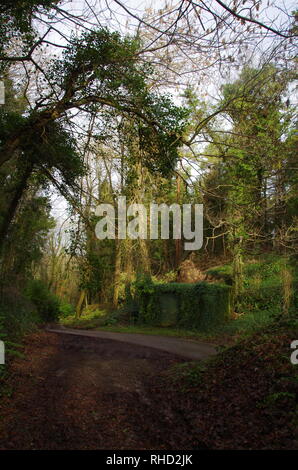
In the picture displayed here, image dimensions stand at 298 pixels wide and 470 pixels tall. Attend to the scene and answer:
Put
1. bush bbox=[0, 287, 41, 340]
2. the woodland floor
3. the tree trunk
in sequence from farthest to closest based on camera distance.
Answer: the tree trunk → bush bbox=[0, 287, 41, 340] → the woodland floor

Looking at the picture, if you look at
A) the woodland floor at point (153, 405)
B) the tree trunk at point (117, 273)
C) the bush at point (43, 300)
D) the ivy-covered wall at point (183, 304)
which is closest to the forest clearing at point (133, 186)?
the woodland floor at point (153, 405)

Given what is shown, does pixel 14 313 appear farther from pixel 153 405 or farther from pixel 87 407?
pixel 153 405

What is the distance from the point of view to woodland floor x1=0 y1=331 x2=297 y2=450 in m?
4.58

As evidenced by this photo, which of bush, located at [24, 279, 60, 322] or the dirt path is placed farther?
bush, located at [24, 279, 60, 322]

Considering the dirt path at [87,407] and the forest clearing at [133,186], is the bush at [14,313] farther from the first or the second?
the dirt path at [87,407]

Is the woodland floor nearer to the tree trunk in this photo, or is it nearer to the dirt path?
the dirt path

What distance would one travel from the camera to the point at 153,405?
6.18 meters

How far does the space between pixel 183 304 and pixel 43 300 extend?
8325 mm

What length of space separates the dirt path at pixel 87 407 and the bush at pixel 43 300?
1169 centimetres

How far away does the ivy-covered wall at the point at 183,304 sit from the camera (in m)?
18.7

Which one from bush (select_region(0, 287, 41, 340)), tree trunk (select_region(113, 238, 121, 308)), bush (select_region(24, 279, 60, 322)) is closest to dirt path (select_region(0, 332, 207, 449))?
bush (select_region(0, 287, 41, 340))

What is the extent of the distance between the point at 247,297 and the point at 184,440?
660 inches

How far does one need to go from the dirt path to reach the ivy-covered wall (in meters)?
8.67
